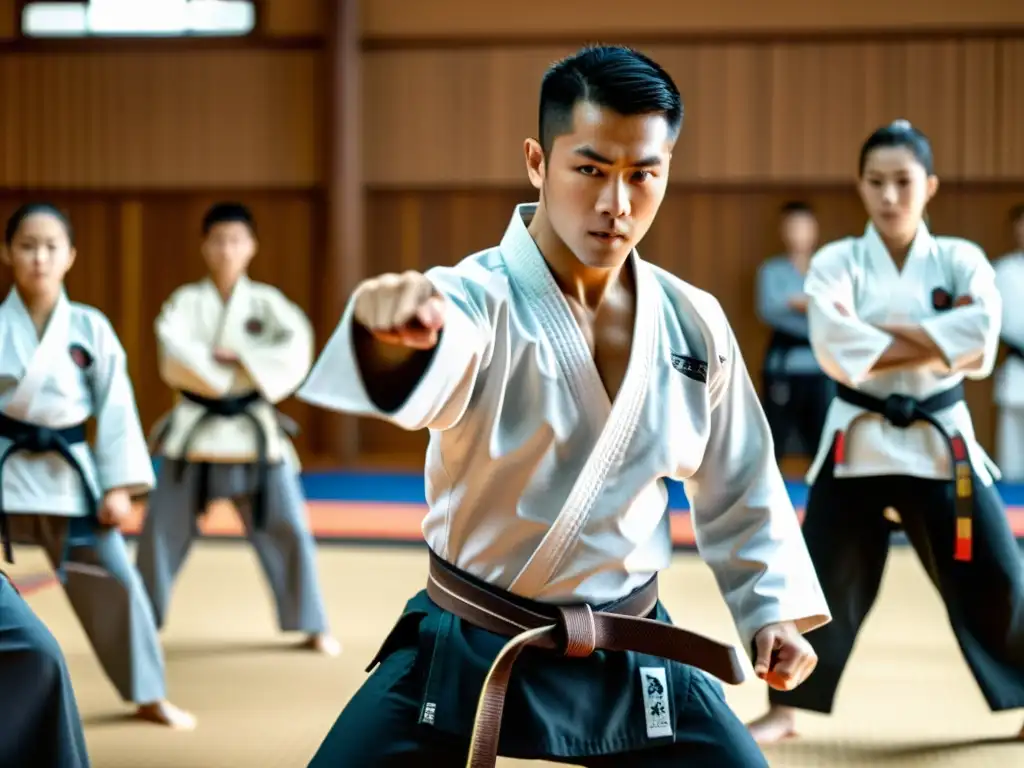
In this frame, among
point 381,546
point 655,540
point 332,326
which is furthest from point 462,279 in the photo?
point 332,326

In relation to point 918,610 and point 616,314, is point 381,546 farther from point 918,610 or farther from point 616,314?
point 616,314

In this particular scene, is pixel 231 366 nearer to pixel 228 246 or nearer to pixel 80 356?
pixel 228 246

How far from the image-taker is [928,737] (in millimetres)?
3379

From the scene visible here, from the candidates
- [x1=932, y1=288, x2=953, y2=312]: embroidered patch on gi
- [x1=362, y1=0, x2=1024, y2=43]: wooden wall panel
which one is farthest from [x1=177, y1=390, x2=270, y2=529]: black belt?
[x1=362, y1=0, x2=1024, y2=43]: wooden wall panel

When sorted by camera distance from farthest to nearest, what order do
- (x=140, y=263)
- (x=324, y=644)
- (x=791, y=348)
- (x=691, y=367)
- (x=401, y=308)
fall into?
(x=140, y=263), (x=791, y=348), (x=324, y=644), (x=691, y=367), (x=401, y=308)

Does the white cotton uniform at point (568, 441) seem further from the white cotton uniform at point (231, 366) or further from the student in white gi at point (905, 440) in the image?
the white cotton uniform at point (231, 366)

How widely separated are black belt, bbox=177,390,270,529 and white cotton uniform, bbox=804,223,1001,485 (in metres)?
1.94

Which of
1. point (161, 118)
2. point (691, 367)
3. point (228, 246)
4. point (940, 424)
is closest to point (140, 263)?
point (161, 118)

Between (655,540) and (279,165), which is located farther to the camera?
(279,165)

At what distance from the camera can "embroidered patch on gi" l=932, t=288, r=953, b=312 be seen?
3.39 m

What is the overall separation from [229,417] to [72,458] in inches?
42.2

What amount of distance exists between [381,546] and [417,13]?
471 cm

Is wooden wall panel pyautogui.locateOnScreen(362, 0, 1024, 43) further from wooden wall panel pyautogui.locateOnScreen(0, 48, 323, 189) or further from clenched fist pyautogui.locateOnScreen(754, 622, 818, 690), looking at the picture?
clenched fist pyautogui.locateOnScreen(754, 622, 818, 690)

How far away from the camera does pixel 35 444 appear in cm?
345
